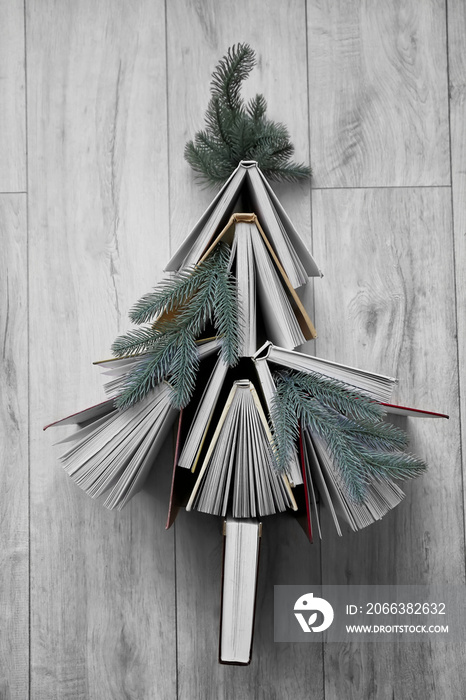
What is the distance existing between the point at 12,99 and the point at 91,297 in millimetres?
357

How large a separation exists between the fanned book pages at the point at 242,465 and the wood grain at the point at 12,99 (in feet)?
1.77

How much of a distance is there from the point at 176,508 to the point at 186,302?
29cm

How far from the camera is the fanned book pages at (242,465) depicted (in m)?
0.74

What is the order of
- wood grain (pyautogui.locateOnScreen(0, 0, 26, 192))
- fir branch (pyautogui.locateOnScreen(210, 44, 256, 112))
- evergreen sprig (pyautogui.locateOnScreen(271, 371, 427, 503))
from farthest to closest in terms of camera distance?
wood grain (pyautogui.locateOnScreen(0, 0, 26, 192)), fir branch (pyautogui.locateOnScreen(210, 44, 256, 112)), evergreen sprig (pyautogui.locateOnScreen(271, 371, 427, 503))

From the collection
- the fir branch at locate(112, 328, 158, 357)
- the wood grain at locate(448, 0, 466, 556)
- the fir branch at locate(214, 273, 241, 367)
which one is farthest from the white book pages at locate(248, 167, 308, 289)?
the wood grain at locate(448, 0, 466, 556)

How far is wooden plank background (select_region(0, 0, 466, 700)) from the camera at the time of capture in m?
0.92

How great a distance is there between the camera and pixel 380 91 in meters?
0.97

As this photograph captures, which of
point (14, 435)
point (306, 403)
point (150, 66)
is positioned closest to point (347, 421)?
point (306, 403)

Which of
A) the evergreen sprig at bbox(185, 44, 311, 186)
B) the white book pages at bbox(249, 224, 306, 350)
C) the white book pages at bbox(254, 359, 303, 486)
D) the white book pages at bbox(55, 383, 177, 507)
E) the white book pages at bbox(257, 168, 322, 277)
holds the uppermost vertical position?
the evergreen sprig at bbox(185, 44, 311, 186)

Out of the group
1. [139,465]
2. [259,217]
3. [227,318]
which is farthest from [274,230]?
[139,465]

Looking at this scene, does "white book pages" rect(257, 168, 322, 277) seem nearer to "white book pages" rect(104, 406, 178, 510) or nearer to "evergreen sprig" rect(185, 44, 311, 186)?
"evergreen sprig" rect(185, 44, 311, 186)

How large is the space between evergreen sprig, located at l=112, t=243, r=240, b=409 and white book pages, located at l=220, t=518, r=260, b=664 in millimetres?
191

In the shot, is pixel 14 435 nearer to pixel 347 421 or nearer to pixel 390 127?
pixel 347 421

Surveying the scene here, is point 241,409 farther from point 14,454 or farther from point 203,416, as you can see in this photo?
point 14,454
